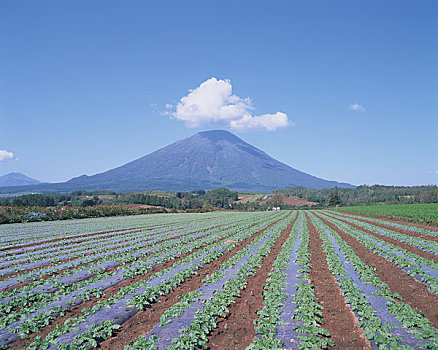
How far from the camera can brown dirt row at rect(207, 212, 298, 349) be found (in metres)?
5.87

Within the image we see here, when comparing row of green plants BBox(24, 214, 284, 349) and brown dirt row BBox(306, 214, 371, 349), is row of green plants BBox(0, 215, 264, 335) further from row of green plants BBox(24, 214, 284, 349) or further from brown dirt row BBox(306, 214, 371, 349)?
brown dirt row BBox(306, 214, 371, 349)

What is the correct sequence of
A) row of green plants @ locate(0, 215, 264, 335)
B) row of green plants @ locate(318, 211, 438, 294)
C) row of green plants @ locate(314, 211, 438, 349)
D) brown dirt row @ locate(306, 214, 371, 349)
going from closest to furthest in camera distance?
row of green plants @ locate(314, 211, 438, 349) < brown dirt row @ locate(306, 214, 371, 349) < row of green plants @ locate(0, 215, 264, 335) < row of green plants @ locate(318, 211, 438, 294)

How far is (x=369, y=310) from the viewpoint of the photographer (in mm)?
6863

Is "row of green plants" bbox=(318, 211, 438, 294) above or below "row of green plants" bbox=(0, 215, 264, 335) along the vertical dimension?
above

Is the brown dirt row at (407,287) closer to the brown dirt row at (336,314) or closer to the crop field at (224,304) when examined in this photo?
the crop field at (224,304)

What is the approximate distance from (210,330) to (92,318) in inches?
123

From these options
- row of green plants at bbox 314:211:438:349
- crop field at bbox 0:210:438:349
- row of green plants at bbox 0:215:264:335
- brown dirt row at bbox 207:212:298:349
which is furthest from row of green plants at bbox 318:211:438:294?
row of green plants at bbox 0:215:264:335

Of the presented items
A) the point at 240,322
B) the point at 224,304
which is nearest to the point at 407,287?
the point at 240,322

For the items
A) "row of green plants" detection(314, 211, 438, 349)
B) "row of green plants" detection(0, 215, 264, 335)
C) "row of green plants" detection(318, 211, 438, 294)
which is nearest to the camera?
"row of green plants" detection(314, 211, 438, 349)

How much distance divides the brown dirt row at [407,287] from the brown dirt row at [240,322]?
4449 millimetres

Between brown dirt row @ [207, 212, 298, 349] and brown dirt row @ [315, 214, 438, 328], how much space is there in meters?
4.45

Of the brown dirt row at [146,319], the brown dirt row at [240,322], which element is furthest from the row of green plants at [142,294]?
the brown dirt row at [240,322]

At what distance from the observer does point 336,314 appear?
23.3 ft

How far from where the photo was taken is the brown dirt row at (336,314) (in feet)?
19.1
